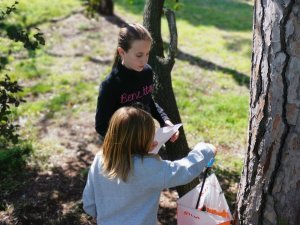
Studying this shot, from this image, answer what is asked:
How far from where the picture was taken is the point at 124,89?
117 inches

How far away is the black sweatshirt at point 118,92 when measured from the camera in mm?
2924

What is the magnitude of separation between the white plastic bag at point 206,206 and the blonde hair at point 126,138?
494 millimetres

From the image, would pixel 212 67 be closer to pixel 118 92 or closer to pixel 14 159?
pixel 14 159

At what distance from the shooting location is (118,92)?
294 cm

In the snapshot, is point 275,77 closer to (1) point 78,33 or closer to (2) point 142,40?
(2) point 142,40

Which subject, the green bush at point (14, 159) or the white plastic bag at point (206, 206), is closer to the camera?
the white plastic bag at point (206, 206)

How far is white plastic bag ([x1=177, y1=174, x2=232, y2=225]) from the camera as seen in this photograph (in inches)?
102

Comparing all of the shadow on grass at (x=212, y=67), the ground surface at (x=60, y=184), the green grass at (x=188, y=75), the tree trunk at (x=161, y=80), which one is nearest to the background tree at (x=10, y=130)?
the ground surface at (x=60, y=184)

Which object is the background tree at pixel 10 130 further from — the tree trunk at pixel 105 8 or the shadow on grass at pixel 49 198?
the tree trunk at pixel 105 8

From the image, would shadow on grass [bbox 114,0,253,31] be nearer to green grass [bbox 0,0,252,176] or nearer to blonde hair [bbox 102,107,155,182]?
green grass [bbox 0,0,252,176]

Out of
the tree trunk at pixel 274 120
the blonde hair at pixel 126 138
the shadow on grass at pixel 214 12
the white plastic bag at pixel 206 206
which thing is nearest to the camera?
the tree trunk at pixel 274 120

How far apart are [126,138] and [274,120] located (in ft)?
2.46

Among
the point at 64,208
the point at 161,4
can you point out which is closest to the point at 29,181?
the point at 64,208

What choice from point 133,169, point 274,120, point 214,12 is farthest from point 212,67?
point 133,169
